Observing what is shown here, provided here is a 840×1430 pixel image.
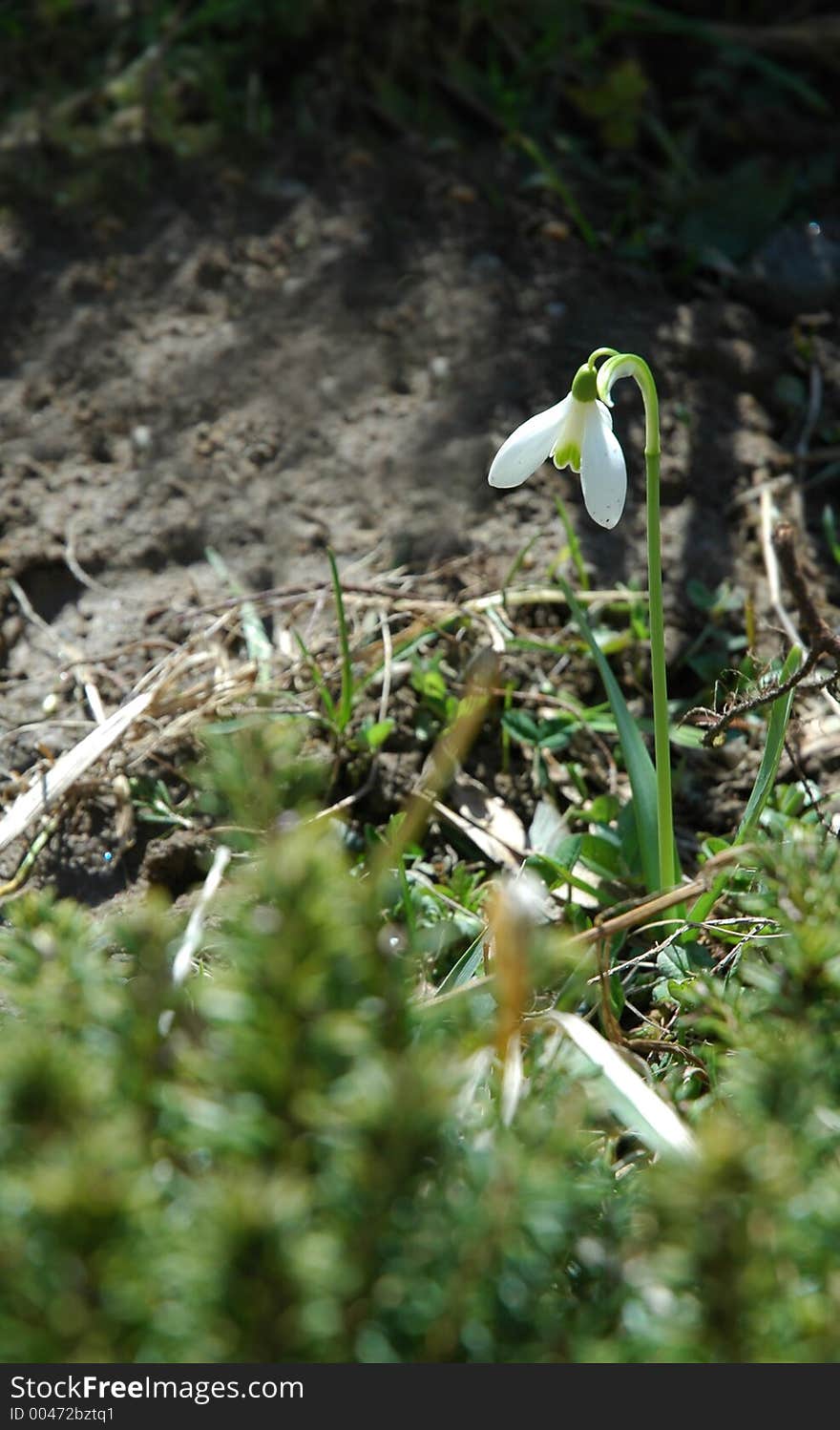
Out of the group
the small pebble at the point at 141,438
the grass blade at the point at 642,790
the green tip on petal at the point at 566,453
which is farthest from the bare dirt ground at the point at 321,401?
the green tip on petal at the point at 566,453

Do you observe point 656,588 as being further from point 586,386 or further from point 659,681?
point 586,386

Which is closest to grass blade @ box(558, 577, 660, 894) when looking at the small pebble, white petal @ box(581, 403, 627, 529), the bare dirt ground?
white petal @ box(581, 403, 627, 529)

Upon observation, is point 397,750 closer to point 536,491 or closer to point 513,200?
point 536,491

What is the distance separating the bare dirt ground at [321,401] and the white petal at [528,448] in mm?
788

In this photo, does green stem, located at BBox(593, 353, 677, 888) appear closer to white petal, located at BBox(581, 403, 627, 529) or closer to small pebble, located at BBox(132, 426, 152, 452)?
white petal, located at BBox(581, 403, 627, 529)

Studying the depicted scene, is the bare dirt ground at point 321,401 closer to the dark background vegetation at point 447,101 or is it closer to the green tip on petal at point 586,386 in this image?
the dark background vegetation at point 447,101

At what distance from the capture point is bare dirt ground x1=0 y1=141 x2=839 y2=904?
7.85 ft

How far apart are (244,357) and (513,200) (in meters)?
0.77

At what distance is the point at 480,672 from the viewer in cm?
214

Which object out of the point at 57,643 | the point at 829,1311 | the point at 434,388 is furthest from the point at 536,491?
the point at 829,1311

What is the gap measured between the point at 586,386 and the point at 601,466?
0.09 m

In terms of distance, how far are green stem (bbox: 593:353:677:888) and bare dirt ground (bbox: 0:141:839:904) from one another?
70 cm

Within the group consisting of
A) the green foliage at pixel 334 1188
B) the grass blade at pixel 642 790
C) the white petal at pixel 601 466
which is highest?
the white petal at pixel 601 466

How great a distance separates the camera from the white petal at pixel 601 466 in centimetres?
145
